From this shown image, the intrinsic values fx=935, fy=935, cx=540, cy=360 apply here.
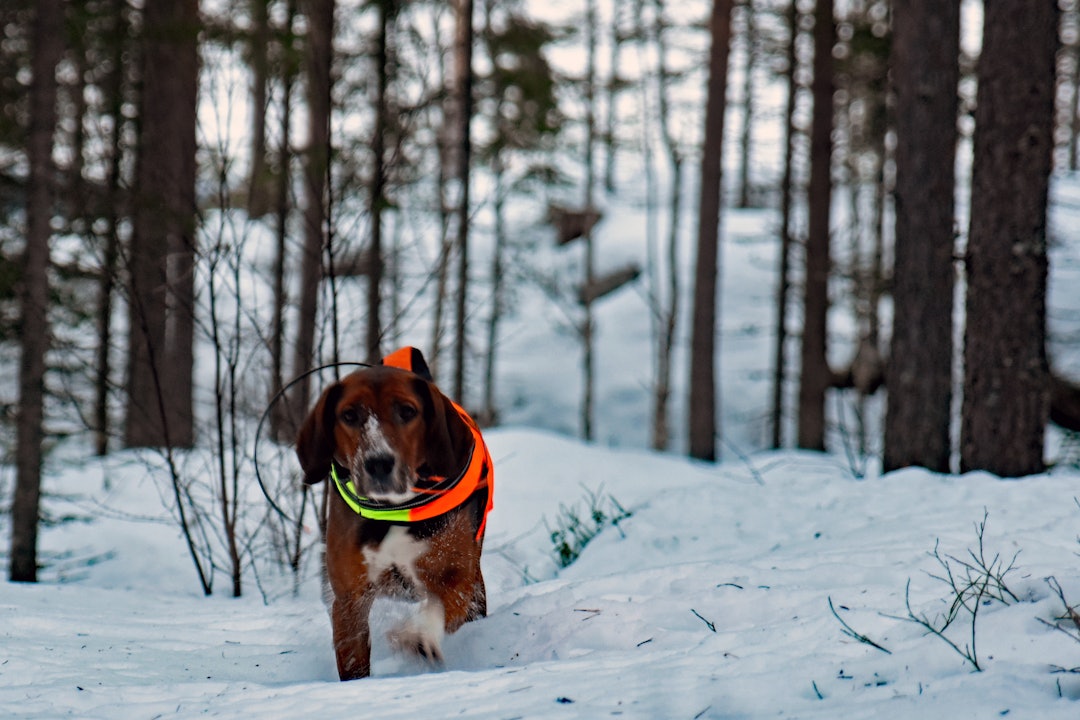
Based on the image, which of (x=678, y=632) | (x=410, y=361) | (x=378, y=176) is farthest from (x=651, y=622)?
(x=378, y=176)

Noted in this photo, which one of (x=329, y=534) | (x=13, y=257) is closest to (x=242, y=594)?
(x=329, y=534)

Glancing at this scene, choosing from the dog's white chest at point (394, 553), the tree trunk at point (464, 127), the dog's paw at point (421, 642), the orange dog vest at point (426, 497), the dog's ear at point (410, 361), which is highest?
the tree trunk at point (464, 127)

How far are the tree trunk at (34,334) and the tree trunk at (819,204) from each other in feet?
31.1

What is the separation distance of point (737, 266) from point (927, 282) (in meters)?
17.8

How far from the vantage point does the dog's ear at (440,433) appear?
3.72 meters

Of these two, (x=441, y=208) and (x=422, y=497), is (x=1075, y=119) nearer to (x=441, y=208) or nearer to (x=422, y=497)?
(x=441, y=208)

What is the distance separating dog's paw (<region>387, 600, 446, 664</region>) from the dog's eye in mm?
794

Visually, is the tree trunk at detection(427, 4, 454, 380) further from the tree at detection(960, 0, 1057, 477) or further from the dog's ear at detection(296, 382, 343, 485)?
the tree at detection(960, 0, 1057, 477)

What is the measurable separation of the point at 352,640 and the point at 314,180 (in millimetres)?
3941

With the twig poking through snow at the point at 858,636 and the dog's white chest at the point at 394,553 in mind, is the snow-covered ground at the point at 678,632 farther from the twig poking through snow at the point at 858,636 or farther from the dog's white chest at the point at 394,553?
the dog's white chest at the point at 394,553

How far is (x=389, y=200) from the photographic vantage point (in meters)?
11.3

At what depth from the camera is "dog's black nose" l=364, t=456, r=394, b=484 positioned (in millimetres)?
3438

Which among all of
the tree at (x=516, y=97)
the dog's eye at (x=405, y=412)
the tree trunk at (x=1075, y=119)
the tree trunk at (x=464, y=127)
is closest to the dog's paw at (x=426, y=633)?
the dog's eye at (x=405, y=412)

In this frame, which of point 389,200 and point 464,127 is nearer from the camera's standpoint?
point 389,200
